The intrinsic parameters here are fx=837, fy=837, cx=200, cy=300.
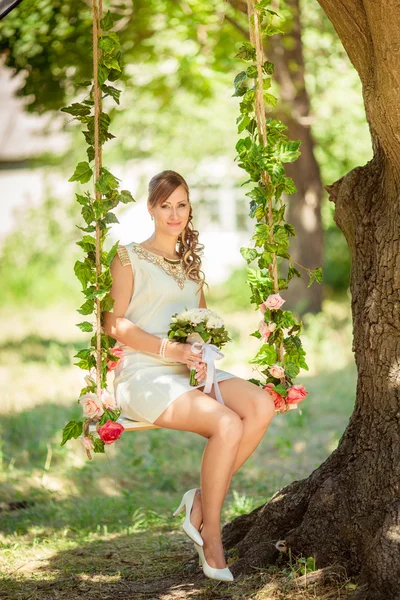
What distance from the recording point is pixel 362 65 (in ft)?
12.0

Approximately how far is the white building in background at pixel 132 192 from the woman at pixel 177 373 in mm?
13319

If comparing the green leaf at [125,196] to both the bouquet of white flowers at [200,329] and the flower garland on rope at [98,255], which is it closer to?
the flower garland on rope at [98,255]

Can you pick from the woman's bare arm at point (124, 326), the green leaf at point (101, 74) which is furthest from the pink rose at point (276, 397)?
the green leaf at point (101, 74)

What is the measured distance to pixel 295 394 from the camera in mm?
3754

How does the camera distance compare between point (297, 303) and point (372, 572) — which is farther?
point (297, 303)

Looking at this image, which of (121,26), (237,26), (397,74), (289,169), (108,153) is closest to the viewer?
(397,74)

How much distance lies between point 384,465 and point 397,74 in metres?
1.60

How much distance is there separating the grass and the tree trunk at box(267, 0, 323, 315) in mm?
1246

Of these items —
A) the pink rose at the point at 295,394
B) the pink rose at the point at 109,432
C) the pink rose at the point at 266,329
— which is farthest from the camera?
the pink rose at the point at 266,329

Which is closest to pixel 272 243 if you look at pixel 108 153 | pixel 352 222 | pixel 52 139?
pixel 352 222

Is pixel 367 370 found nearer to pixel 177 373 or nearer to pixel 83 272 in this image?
pixel 177 373

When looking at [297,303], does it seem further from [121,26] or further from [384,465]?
[384,465]

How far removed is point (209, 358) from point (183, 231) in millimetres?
807

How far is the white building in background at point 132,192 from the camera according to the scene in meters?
18.3
